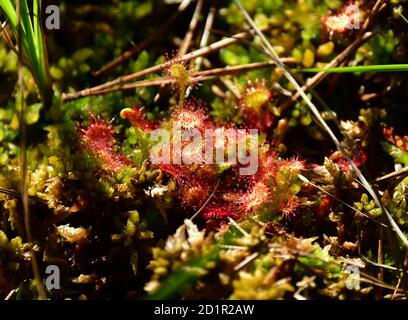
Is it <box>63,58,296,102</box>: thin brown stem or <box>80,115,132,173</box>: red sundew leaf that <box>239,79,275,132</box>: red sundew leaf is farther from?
<box>80,115,132,173</box>: red sundew leaf

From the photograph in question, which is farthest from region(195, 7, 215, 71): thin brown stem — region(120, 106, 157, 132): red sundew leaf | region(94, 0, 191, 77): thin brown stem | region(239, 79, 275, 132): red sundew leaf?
region(120, 106, 157, 132): red sundew leaf

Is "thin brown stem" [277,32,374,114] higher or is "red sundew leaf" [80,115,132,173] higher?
"thin brown stem" [277,32,374,114]

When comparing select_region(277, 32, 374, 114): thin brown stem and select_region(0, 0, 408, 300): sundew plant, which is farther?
select_region(277, 32, 374, 114): thin brown stem

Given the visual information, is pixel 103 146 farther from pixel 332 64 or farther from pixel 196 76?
pixel 332 64

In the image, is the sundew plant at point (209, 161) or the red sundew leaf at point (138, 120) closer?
the sundew plant at point (209, 161)

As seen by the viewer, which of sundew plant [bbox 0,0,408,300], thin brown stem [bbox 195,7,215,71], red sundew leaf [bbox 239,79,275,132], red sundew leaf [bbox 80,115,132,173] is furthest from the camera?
thin brown stem [bbox 195,7,215,71]

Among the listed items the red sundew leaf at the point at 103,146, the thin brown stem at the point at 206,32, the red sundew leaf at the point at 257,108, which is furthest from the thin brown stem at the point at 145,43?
the red sundew leaf at the point at 257,108

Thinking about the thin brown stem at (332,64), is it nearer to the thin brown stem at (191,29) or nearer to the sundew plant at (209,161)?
the sundew plant at (209,161)
